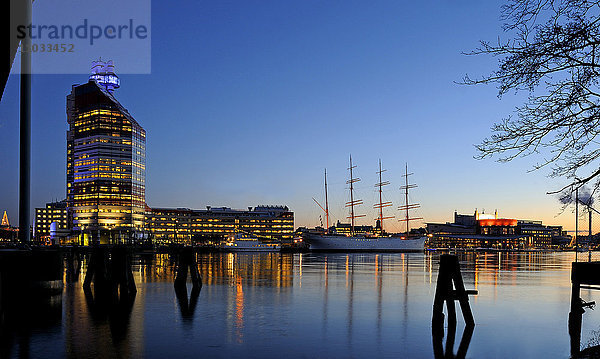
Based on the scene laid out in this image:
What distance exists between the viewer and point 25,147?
22.2 metres

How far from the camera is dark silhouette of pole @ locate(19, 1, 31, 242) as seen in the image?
2158cm

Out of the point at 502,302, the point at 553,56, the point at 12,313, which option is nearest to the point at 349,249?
the point at 502,302

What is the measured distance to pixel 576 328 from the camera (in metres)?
20.7

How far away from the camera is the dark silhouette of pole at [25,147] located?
21.6m

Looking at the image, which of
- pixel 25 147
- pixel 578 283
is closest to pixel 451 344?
pixel 578 283

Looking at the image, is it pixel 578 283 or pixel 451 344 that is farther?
pixel 451 344

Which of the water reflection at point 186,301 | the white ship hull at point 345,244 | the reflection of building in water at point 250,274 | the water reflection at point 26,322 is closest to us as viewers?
the water reflection at point 26,322

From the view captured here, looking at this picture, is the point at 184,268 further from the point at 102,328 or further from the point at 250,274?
the point at 250,274

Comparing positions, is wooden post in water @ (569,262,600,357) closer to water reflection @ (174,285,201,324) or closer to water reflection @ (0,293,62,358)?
water reflection @ (174,285,201,324)

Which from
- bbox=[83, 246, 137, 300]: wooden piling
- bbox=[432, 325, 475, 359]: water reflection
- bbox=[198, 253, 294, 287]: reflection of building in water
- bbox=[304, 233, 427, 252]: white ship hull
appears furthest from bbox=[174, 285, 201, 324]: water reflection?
bbox=[304, 233, 427, 252]: white ship hull

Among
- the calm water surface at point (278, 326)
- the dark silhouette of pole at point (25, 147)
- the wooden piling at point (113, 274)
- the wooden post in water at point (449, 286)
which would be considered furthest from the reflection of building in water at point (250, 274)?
the wooden post in water at point (449, 286)

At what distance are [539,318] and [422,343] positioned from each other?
32.4 feet

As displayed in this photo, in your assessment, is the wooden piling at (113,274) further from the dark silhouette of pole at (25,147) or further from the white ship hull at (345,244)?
the white ship hull at (345,244)

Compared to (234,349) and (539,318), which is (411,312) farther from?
(234,349)
